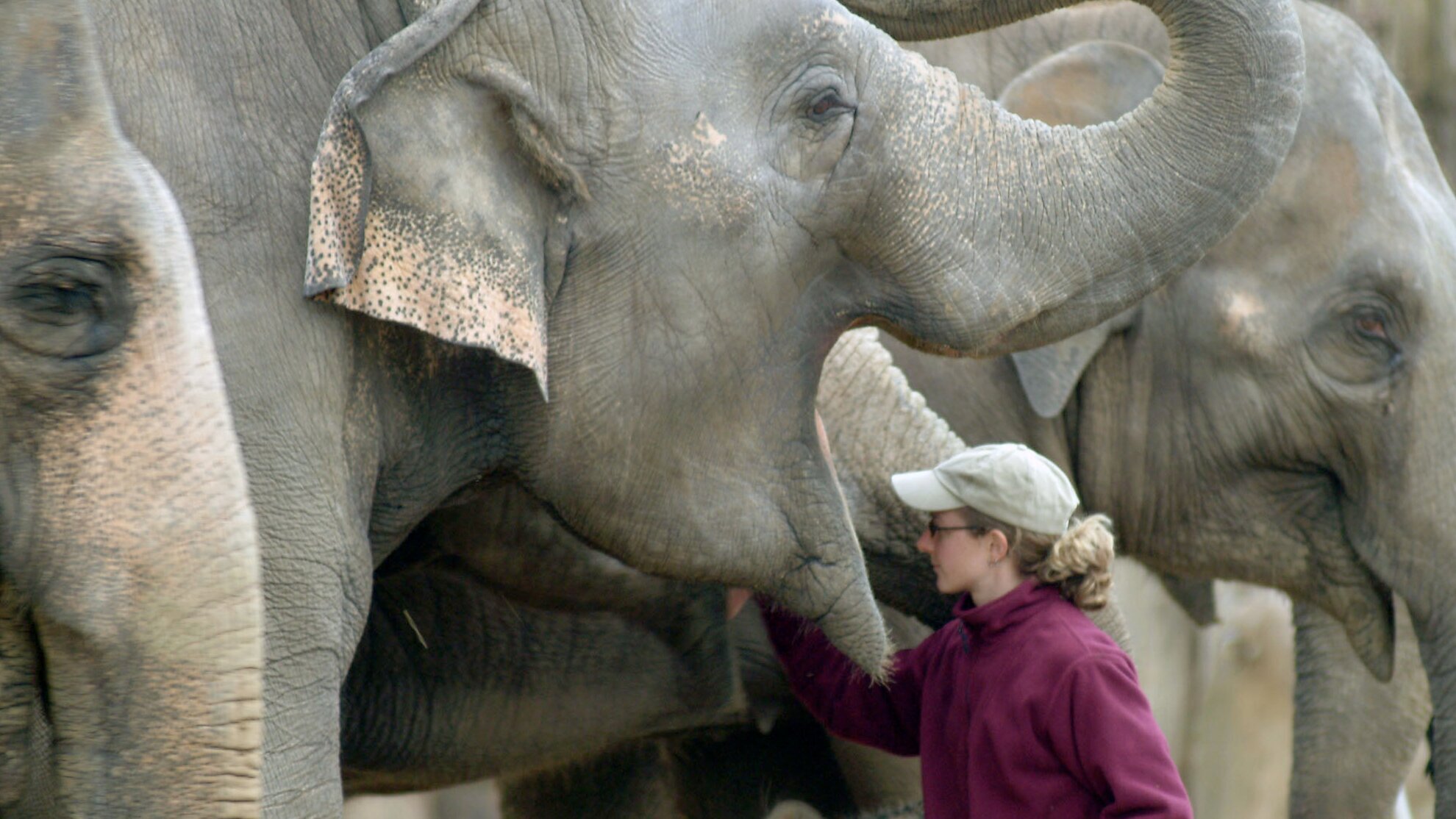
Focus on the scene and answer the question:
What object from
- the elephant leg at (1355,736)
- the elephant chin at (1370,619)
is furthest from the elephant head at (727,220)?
the elephant leg at (1355,736)

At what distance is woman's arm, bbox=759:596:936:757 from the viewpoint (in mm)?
2211

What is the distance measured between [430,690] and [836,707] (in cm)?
52

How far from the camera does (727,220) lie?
1.67 m

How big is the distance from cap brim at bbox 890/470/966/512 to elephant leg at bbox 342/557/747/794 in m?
0.43

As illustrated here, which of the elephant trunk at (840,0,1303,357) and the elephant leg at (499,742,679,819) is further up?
the elephant trunk at (840,0,1303,357)

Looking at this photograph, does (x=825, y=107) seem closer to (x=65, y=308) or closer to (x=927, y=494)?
(x=927, y=494)

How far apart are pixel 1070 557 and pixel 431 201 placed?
0.85 metres

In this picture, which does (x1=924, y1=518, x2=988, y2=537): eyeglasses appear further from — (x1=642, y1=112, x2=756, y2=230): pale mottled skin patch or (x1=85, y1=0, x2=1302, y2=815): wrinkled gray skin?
(x1=642, y1=112, x2=756, y2=230): pale mottled skin patch

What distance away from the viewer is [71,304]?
124 cm

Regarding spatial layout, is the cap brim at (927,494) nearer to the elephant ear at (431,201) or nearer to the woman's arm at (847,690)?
the woman's arm at (847,690)

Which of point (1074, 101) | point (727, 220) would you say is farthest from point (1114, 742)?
point (1074, 101)

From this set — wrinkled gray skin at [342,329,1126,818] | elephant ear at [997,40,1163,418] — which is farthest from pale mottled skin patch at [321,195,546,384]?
elephant ear at [997,40,1163,418]

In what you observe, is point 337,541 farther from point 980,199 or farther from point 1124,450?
point 1124,450

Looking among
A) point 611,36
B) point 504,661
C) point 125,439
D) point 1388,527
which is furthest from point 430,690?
point 1388,527
